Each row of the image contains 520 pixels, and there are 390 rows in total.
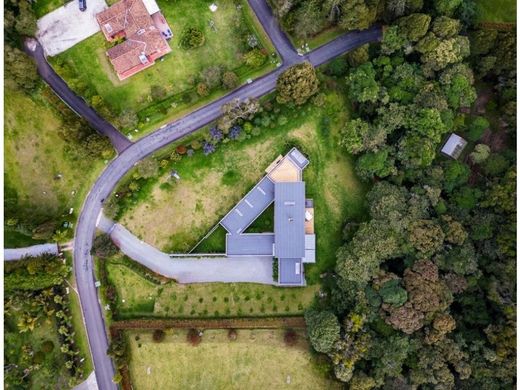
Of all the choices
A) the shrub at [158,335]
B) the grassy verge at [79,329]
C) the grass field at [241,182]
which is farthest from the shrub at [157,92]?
the shrub at [158,335]

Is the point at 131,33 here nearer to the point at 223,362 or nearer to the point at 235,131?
the point at 235,131

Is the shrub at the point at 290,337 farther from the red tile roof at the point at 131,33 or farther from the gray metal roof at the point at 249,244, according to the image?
the red tile roof at the point at 131,33

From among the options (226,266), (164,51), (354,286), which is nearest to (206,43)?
(164,51)

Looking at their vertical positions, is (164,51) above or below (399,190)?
above

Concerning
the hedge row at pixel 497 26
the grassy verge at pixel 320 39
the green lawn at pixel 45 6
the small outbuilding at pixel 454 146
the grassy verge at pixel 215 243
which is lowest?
the small outbuilding at pixel 454 146

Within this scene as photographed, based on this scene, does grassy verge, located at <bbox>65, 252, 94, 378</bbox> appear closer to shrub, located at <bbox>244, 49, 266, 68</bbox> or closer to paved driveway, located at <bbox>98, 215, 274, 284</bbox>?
paved driveway, located at <bbox>98, 215, 274, 284</bbox>

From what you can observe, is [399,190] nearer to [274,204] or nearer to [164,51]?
[274,204]
